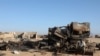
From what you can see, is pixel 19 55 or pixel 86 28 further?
pixel 86 28

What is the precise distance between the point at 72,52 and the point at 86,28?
7.44ft

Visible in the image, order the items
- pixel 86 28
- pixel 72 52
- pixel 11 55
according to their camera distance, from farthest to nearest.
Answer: pixel 86 28 → pixel 72 52 → pixel 11 55

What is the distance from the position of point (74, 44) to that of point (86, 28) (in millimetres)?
1680

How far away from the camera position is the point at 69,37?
1738cm

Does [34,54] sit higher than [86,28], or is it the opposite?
[86,28]

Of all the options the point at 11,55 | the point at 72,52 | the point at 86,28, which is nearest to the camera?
the point at 11,55

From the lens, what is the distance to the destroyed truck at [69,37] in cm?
1661

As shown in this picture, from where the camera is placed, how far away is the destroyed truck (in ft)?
54.5

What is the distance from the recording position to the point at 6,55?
1527 cm

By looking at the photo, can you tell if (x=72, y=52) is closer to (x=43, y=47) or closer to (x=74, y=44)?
(x=74, y=44)

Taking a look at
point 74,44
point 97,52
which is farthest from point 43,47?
point 97,52

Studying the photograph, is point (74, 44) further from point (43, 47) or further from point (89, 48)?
point (43, 47)

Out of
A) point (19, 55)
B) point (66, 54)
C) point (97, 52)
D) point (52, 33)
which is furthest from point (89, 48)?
point (19, 55)

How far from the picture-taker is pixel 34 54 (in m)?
15.5
